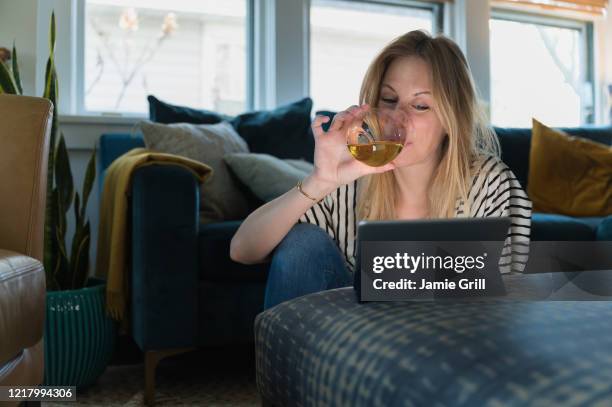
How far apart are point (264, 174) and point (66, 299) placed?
74 centimetres

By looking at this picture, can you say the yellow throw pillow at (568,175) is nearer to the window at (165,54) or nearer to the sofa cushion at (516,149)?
the sofa cushion at (516,149)

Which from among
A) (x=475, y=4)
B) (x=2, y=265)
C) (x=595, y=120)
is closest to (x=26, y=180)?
(x=2, y=265)

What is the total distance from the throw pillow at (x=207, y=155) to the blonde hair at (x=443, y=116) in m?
0.99

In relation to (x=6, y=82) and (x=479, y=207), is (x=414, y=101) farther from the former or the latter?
(x=6, y=82)

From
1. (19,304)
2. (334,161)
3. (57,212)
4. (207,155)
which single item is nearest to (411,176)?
(334,161)

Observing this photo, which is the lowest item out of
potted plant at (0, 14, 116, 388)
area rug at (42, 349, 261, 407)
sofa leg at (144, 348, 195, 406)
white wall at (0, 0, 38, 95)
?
area rug at (42, 349, 261, 407)

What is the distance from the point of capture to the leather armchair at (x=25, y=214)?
1.24 meters

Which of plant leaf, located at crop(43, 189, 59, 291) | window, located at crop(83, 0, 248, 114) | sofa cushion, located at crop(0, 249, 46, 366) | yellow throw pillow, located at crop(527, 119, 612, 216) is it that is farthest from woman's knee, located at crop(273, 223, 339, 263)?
window, located at crop(83, 0, 248, 114)

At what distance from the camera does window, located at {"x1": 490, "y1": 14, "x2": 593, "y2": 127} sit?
3.95 m

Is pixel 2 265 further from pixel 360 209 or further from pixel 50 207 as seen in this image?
pixel 50 207

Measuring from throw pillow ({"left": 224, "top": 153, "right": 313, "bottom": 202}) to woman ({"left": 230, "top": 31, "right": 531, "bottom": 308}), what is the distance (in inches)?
31.4

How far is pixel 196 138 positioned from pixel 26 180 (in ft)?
3.02

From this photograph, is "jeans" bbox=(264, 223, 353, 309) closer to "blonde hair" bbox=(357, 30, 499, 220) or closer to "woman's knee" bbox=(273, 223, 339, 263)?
"woman's knee" bbox=(273, 223, 339, 263)

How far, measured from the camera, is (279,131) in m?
2.66
